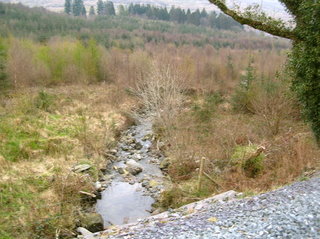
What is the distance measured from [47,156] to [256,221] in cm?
1226

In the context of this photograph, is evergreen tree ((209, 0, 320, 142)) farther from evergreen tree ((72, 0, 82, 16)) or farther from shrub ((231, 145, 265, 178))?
evergreen tree ((72, 0, 82, 16))

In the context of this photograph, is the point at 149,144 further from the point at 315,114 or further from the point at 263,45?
the point at 263,45

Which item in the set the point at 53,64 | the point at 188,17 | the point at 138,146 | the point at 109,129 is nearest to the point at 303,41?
the point at 138,146

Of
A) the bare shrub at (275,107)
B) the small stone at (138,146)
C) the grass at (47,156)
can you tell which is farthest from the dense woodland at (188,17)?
the small stone at (138,146)

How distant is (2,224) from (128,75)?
29.2m

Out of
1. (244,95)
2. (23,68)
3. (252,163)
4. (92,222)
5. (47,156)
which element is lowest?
(92,222)

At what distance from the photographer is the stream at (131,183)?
40.7 ft

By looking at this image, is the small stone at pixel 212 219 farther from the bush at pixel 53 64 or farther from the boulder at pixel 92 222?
the bush at pixel 53 64

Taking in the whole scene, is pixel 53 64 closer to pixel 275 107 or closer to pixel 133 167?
pixel 133 167

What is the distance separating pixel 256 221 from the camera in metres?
6.64

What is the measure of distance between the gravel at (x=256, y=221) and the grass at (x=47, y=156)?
4209mm

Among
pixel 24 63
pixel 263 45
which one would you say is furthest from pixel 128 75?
pixel 263 45

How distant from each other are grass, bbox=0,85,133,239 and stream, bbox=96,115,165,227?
2.80 ft

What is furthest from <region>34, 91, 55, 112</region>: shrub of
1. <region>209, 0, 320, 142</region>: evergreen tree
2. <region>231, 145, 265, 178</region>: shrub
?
<region>231, 145, 265, 178</region>: shrub
